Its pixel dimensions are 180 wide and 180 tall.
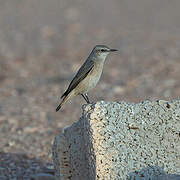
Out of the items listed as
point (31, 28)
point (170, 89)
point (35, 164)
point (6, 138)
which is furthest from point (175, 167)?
point (31, 28)

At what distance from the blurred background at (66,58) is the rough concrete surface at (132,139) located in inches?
103

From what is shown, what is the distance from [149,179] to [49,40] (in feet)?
41.5

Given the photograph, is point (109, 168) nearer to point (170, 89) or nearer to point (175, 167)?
point (175, 167)

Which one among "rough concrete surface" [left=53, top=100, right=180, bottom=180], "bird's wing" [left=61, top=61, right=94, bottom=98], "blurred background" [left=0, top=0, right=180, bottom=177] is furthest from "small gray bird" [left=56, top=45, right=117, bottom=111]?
"rough concrete surface" [left=53, top=100, right=180, bottom=180]

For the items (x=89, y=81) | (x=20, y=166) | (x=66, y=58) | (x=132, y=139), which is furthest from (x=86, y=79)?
(x=66, y=58)

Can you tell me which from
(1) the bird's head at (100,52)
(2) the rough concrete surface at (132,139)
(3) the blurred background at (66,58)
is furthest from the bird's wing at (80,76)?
(2) the rough concrete surface at (132,139)

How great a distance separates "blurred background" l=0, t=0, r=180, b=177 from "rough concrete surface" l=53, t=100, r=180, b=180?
2.62m

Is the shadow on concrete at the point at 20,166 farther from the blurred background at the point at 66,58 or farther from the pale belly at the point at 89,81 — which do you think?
the pale belly at the point at 89,81

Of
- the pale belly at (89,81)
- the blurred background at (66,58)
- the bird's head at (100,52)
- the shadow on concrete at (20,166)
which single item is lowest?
the shadow on concrete at (20,166)

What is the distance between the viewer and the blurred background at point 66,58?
991cm

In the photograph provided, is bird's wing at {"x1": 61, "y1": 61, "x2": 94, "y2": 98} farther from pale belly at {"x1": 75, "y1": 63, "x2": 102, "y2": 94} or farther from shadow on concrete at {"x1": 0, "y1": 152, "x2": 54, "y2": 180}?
shadow on concrete at {"x1": 0, "y1": 152, "x2": 54, "y2": 180}

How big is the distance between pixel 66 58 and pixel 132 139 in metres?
10.2

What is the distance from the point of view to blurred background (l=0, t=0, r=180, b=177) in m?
9.91

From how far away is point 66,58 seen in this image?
15.2 metres
